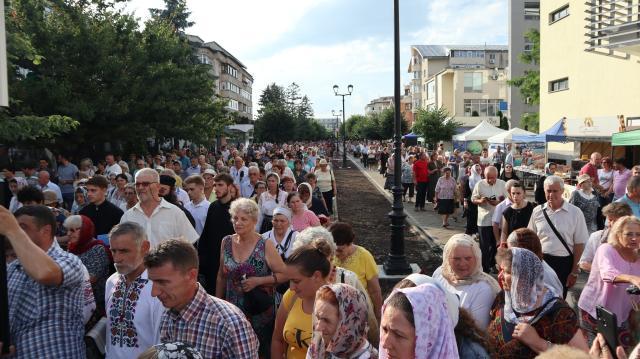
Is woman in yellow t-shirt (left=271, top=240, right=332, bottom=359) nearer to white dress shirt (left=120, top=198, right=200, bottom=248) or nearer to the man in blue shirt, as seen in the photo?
the man in blue shirt

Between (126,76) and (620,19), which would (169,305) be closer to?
(126,76)

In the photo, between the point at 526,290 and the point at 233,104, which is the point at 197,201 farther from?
the point at 233,104

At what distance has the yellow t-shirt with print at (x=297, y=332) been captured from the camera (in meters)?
3.42

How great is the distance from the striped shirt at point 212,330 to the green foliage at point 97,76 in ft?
45.5

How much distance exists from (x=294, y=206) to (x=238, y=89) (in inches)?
3394

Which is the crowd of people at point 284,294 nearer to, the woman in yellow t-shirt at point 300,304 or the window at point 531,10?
the woman in yellow t-shirt at point 300,304

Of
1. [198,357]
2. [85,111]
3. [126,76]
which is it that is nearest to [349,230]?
[198,357]

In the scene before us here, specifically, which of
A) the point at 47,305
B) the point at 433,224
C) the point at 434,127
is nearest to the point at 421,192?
the point at 433,224

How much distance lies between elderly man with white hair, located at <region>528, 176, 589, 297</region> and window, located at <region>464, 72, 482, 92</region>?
64545 mm

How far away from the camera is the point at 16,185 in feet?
33.5

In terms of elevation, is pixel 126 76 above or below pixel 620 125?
above

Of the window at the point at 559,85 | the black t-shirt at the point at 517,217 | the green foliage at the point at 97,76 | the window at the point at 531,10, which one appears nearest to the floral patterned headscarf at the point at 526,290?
the black t-shirt at the point at 517,217

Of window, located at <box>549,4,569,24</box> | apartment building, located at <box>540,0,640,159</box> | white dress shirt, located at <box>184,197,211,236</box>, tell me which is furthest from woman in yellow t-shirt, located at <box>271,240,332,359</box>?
window, located at <box>549,4,569,24</box>

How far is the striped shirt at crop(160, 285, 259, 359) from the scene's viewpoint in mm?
2668
